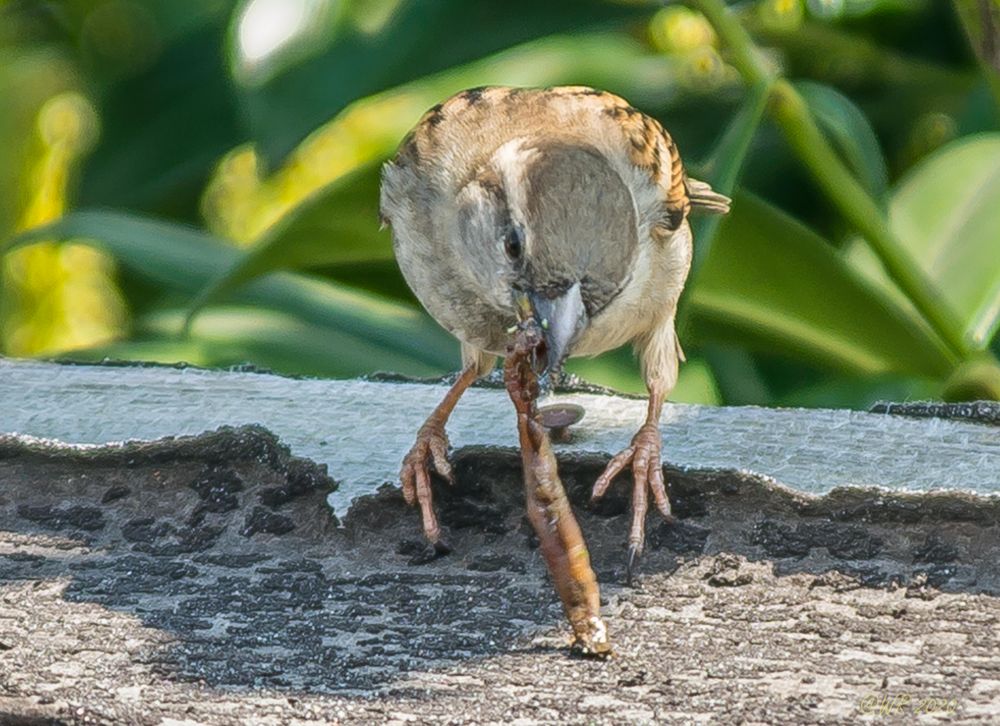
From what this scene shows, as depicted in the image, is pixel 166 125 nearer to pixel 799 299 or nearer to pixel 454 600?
pixel 799 299

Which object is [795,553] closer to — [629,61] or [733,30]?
[733,30]

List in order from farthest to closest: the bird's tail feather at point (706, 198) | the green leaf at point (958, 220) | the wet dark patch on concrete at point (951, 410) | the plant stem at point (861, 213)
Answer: the green leaf at point (958, 220) → the plant stem at point (861, 213) → the bird's tail feather at point (706, 198) → the wet dark patch on concrete at point (951, 410)

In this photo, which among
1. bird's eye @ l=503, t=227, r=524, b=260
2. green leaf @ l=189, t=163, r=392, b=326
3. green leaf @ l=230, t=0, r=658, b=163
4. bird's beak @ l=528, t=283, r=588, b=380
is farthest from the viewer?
green leaf @ l=230, t=0, r=658, b=163

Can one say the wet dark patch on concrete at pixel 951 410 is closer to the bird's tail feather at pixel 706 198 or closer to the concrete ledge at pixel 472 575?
the concrete ledge at pixel 472 575

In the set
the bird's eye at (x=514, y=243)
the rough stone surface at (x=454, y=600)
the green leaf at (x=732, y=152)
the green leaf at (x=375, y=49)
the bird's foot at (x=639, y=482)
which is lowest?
the rough stone surface at (x=454, y=600)

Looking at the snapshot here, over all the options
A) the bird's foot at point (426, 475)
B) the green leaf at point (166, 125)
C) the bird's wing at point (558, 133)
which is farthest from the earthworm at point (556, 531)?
the green leaf at point (166, 125)

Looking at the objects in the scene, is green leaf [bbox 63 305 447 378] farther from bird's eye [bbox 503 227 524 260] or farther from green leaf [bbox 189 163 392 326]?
bird's eye [bbox 503 227 524 260]

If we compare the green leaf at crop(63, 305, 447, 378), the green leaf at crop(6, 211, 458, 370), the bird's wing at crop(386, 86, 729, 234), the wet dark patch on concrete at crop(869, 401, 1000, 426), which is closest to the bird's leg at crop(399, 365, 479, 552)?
the bird's wing at crop(386, 86, 729, 234)
